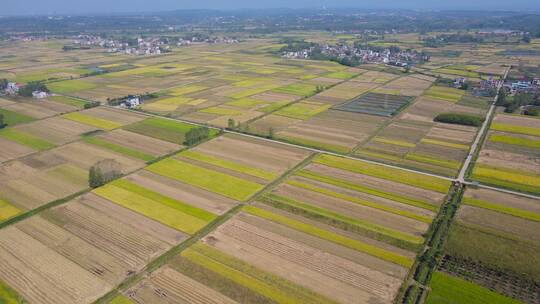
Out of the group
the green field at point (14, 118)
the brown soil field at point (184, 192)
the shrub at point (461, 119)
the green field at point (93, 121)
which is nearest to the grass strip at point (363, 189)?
the brown soil field at point (184, 192)

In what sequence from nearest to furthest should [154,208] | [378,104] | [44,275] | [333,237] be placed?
1. [44,275]
2. [333,237]
3. [154,208]
4. [378,104]

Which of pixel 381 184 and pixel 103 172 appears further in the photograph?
pixel 103 172

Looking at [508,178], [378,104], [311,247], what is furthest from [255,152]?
[378,104]

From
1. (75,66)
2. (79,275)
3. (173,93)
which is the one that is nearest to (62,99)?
(173,93)

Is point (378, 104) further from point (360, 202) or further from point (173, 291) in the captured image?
point (173, 291)

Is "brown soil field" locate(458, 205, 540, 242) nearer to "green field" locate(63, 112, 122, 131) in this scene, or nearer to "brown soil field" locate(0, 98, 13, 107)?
"green field" locate(63, 112, 122, 131)

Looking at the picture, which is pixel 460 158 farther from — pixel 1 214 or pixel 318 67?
pixel 318 67
